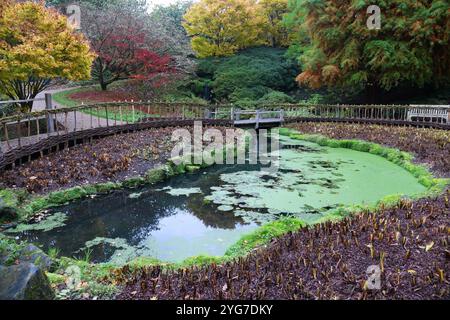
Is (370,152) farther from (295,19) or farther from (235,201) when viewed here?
(295,19)

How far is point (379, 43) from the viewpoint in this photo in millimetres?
20844

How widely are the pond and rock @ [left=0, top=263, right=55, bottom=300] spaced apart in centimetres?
275

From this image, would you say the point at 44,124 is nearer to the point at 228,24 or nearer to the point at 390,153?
the point at 390,153

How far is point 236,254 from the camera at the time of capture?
6301 mm

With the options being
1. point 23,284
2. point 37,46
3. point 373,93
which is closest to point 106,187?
point 37,46

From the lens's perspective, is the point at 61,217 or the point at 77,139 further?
the point at 77,139

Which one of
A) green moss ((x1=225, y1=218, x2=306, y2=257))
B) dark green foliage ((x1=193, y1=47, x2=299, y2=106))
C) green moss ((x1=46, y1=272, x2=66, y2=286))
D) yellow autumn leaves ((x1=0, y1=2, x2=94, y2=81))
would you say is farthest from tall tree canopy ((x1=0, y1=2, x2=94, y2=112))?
dark green foliage ((x1=193, y1=47, x2=299, y2=106))

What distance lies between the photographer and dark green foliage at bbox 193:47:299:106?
2784cm

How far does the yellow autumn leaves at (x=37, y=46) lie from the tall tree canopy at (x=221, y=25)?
57.0 ft

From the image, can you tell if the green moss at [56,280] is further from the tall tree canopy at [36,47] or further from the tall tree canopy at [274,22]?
the tall tree canopy at [274,22]

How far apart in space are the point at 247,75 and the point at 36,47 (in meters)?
18.1

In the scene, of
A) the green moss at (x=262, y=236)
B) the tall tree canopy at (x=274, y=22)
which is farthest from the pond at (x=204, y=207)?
the tall tree canopy at (x=274, y=22)
